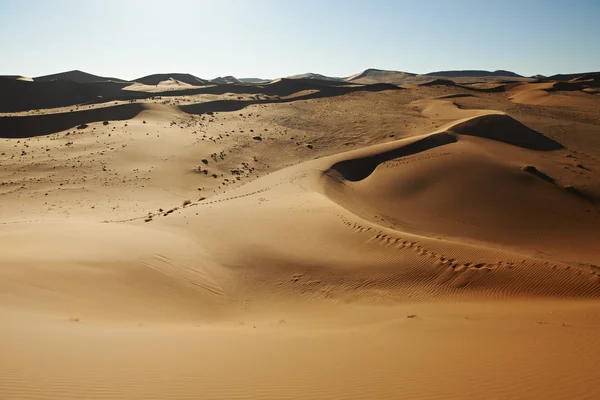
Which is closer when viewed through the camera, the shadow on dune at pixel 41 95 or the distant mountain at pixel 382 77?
the shadow on dune at pixel 41 95

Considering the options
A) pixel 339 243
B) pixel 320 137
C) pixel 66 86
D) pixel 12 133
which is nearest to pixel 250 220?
pixel 339 243

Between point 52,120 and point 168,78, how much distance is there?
172ft

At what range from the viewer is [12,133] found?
32375mm

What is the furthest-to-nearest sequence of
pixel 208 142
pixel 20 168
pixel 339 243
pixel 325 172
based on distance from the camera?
pixel 208 142 → pixel 20 168 → pixel 325 172 → pixel 339 243

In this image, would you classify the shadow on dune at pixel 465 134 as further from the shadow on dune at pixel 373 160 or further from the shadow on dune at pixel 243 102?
the shadow on dune at pixel 243 102

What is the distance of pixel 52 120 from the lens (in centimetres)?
3375

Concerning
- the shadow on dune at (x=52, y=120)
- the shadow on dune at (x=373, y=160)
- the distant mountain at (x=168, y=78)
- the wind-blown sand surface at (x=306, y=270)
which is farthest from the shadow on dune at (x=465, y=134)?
the distant mountain at (x=168, y=78)

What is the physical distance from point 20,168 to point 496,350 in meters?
24.0

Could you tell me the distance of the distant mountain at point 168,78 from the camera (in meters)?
80.0

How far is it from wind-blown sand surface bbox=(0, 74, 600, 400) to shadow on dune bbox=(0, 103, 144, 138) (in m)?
6.92

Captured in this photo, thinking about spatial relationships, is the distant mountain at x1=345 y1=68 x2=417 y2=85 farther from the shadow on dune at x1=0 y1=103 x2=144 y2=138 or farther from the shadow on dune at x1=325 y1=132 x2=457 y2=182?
the shadow on dune at x1=325 y1=132 x2=457 y2=182

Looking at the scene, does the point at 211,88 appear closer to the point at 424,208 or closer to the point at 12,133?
the point at 12,133

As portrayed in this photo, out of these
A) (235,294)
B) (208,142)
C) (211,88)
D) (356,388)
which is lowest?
(235,294)

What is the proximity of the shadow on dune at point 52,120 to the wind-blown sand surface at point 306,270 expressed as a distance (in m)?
6.92
